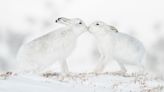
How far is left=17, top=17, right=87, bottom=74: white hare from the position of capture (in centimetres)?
1914

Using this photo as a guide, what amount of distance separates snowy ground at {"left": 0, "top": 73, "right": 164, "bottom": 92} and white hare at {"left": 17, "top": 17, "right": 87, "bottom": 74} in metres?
0.88

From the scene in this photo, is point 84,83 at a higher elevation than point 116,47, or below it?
below

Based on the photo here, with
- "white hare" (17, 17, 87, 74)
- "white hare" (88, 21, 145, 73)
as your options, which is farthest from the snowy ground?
"white hare" (88, 21, 145, 73)

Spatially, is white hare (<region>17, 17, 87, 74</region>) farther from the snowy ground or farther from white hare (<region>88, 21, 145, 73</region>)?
white hare (<region>88, 21, 145, 73</region>)

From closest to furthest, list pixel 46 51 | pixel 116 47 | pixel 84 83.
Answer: pixel 84 83
pixel 46 51
pixel 116 47

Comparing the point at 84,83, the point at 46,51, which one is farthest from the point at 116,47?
the point at 84,83

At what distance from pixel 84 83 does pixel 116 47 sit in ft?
14.1

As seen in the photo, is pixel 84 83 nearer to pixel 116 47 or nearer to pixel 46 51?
pixel 46 51

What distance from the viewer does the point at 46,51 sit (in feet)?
63.1

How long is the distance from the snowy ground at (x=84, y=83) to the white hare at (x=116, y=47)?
111 cm

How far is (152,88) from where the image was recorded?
674 inches

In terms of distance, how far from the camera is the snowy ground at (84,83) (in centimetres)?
1425

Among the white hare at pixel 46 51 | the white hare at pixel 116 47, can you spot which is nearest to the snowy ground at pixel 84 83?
the white hare at pixel 46 51

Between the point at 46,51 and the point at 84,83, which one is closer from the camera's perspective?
the point at 84,83
